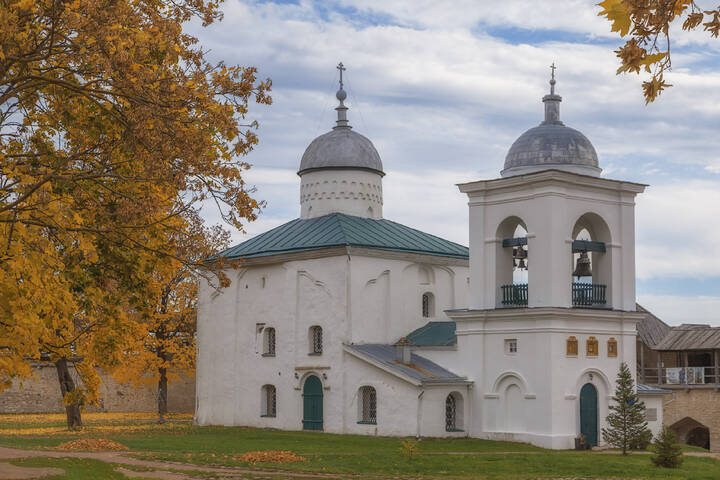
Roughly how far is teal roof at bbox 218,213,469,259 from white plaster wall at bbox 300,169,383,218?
0.39m

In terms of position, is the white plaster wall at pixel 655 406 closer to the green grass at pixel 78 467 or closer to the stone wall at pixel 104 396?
the green grass at pixel 78 467

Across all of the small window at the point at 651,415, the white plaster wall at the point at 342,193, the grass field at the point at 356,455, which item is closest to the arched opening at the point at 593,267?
the small window at the point at 651,415

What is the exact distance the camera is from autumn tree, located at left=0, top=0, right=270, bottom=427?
11.5 m

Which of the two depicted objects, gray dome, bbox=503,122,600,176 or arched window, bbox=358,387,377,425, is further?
arched window, bbox=358,387,377,425

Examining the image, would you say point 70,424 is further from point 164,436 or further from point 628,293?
point 628,293

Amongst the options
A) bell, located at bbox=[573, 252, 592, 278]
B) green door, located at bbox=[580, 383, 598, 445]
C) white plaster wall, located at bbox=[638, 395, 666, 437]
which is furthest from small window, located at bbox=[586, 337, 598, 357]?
white plaster wall, located at bbox=[638, 395, 666, 437]

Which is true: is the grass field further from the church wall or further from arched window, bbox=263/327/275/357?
the church wall

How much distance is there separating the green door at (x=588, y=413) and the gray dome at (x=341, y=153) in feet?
41.9

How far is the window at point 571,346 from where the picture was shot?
27453mm

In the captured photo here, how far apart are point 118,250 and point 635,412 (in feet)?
52.0

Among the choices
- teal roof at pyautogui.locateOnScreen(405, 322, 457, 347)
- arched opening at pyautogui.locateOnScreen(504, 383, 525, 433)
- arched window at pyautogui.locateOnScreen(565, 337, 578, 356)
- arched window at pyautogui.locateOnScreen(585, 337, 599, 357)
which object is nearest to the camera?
arched window at pyautogui.locateOnScreen(565, 337, 578, 356)

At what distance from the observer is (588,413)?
91.0 ft

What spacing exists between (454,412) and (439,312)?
5428mm

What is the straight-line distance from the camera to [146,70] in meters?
11.8
